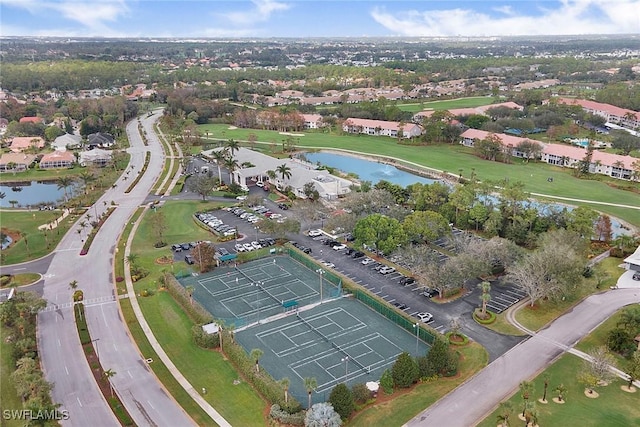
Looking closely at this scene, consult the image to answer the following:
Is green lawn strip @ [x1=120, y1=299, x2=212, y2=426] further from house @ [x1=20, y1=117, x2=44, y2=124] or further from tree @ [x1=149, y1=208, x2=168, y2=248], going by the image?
house @ [x1=20, y1=117, x2=44, y2=124]

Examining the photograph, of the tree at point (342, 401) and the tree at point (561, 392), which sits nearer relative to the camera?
the tree at point (342, 401)

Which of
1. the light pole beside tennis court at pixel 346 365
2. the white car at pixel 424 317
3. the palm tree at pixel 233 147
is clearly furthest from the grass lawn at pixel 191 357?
the palm tree at pixel 233 147

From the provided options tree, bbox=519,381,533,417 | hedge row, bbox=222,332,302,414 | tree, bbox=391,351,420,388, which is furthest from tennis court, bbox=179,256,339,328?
tree, bbox=519,381,533,417

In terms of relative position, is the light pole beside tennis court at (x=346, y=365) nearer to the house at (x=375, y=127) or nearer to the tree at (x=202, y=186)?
the tree at (x=202, y=186)

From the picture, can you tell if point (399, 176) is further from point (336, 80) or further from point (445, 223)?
point (336, 80)

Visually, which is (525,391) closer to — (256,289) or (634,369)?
(634,369)

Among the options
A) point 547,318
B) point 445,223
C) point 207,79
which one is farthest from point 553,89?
point 547,318
